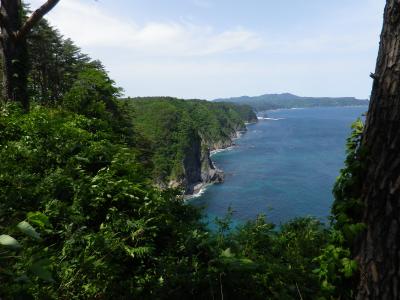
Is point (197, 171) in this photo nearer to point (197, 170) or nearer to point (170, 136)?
point (197, 170)

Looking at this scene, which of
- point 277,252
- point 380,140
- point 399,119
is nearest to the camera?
point 399,119

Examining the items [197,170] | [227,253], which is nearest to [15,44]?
[227,253]

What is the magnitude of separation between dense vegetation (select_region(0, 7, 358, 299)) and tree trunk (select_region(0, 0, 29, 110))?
2.45 feet

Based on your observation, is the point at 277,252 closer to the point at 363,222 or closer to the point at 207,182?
the point at 363,222

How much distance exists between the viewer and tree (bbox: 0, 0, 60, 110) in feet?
21.7

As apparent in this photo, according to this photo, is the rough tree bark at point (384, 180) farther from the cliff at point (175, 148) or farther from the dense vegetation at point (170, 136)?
the cliff at point (175, 148)

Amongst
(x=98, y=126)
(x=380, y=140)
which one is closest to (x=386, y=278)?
(x=380, y=140)

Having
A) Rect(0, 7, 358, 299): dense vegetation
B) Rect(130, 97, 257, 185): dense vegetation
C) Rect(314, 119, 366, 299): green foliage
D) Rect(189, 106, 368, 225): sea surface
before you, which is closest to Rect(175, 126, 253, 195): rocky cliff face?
Rect(130, 97, 257, 185): dense vegetation

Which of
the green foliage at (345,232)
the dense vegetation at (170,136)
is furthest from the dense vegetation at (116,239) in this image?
the dense vegetation at (170,136)

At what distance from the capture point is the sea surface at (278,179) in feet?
210

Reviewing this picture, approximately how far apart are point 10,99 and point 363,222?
336 inches

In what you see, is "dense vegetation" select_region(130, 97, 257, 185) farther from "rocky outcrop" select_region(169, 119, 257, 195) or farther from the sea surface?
the sea surface

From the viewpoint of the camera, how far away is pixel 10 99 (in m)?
8.10

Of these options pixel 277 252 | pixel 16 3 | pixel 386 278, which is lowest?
pixel 277 252
